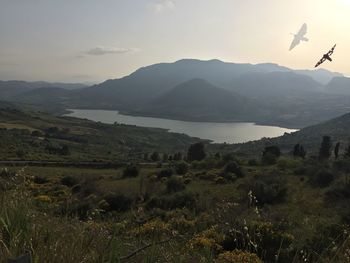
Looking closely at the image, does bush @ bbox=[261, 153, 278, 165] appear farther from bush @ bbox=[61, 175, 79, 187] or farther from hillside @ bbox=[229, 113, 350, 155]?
hillside @ bbox=[229, 113, 350, 155]

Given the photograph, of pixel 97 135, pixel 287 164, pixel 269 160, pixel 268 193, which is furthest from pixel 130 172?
pixel 97 135

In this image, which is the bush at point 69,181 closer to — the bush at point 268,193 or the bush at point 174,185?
the bush at point 174,185

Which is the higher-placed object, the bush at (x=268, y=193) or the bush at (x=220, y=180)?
the bush at (x=268, y=193)

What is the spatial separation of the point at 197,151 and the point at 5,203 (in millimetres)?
57040

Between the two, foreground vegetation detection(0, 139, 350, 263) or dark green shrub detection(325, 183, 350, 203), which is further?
dark green shrub detection(325, 183, 350, 203)

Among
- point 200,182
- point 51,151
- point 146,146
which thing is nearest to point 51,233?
point 200,182

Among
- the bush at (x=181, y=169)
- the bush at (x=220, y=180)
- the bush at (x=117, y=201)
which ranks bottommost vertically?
the bush at (x=181, y=169)

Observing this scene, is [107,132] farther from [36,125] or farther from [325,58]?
[325,58]

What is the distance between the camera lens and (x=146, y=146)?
13350 cm

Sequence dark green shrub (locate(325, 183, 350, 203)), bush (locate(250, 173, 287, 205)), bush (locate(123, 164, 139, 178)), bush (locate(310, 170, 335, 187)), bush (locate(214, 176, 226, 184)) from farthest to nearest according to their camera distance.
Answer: bush (locate(123, 164, 139, 178)) → bush (locate(214, 176, 226, 184)) → bush (locate(310, 170, 335, 187)) → dark green shrub (locate(325, 183, 350, 203)) → bush (locate(250, 173, 287, 205))

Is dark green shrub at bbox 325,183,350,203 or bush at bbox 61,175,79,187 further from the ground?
dark green shrub at bbox 325,183,350,203

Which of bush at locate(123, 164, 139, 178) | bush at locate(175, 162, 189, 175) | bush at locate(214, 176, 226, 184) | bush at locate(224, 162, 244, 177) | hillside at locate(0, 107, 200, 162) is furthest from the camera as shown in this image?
hillside at locate(0, 107, 200, 162)

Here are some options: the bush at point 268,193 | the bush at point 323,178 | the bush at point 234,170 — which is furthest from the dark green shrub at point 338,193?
the bush at point 234,170

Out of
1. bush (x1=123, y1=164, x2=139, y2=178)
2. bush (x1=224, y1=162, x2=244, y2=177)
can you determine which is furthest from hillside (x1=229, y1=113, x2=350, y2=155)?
bush (x1=224, y1=162, x2=244, y2=177)
